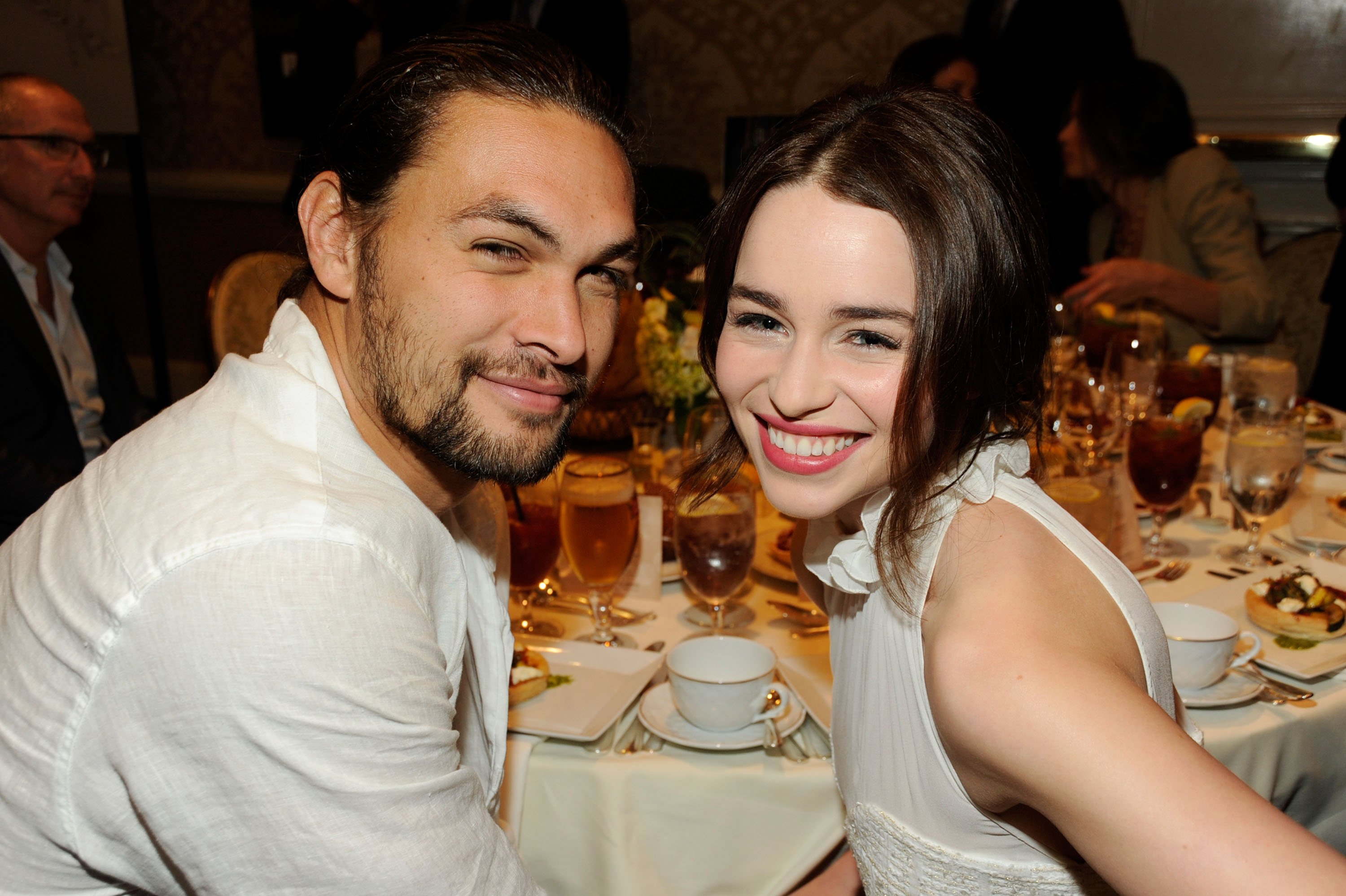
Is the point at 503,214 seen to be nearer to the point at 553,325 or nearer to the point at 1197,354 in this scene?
the point at 553,325

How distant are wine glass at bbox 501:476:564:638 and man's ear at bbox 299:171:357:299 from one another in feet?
1.65

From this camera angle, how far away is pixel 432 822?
969 millimetres

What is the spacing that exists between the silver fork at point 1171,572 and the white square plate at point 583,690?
102 cm

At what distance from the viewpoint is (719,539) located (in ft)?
5.24

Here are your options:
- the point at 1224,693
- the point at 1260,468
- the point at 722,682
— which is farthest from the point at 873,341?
the point at 1260,468

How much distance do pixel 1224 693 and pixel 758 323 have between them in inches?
36.8

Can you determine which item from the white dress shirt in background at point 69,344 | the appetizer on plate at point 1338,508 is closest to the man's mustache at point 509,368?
the appetizer on plate at point 1338,508

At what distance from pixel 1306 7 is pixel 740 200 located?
542cm

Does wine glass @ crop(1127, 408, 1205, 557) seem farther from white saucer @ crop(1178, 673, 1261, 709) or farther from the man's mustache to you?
the man's mustache

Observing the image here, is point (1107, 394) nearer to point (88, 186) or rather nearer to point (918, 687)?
point (918, 687)

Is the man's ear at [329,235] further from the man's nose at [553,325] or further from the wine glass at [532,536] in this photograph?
the wine glass at [532,536]

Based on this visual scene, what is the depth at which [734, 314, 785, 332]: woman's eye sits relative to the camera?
1118mm

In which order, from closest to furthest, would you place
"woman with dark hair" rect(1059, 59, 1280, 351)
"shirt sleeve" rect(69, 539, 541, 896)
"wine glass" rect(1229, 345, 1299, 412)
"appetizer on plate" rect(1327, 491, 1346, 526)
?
"shirt sleeve" rect(69, 539, 541, 896) → "appetizer on plate" rect(1327, 491, 1346, 526) → "wine glass" rect(1229, 345, 1299, 412) → "woman with dark hair" rect(1059, 59, 1280, 351)

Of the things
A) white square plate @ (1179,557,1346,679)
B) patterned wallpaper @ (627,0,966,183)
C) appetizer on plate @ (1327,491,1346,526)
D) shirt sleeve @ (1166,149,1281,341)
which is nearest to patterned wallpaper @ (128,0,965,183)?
patterned wallpaper @ (627,0,966,183)
